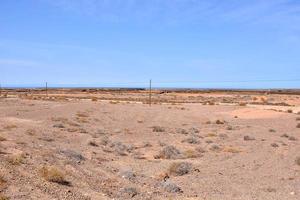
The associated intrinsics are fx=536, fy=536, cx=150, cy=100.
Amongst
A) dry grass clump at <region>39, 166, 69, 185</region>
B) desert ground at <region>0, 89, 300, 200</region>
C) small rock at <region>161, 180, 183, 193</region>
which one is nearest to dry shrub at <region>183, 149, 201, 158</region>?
desert ground at <region>0, 89, 300, 200</region>

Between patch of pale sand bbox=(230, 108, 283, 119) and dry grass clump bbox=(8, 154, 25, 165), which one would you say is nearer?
dry grass clump bbox=(8, 154, 25, 165)

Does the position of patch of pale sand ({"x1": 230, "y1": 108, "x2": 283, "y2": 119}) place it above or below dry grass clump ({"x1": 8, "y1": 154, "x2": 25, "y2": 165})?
below

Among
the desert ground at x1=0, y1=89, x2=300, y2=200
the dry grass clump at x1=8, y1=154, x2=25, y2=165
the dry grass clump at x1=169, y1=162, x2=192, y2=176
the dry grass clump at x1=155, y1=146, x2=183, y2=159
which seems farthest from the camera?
the dry grass clump at x1=155, y1=146, x2=183, y2=159

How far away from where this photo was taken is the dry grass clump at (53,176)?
49.0ft

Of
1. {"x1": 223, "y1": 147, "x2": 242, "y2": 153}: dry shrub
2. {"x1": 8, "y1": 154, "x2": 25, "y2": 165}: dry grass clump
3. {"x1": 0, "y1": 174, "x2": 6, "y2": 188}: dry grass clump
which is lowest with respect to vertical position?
{"x1": 223, "y1": 147, "x2": 242, "y2": 153}: dry shrub

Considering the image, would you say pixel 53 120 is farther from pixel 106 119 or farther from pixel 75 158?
pixel 75 158

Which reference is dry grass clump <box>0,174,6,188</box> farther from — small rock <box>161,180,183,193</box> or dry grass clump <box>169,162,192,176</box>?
dry grass clump <box>169,162,192,176</box>

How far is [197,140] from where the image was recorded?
3077cm

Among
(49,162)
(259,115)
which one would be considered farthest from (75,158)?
(259,115)

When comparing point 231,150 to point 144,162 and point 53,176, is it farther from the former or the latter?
point 53,176

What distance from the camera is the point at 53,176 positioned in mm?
15023

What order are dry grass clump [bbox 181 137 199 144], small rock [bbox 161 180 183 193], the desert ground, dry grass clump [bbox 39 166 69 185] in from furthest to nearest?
dry grass clump [bbox 181 137 199 144] < small rock [bbox 161 180 183 193] < the desert ground < dry grass clump [bbox 39 166 69 185]

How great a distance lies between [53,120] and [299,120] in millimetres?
22165

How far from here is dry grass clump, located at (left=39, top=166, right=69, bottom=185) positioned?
14.9 metres
